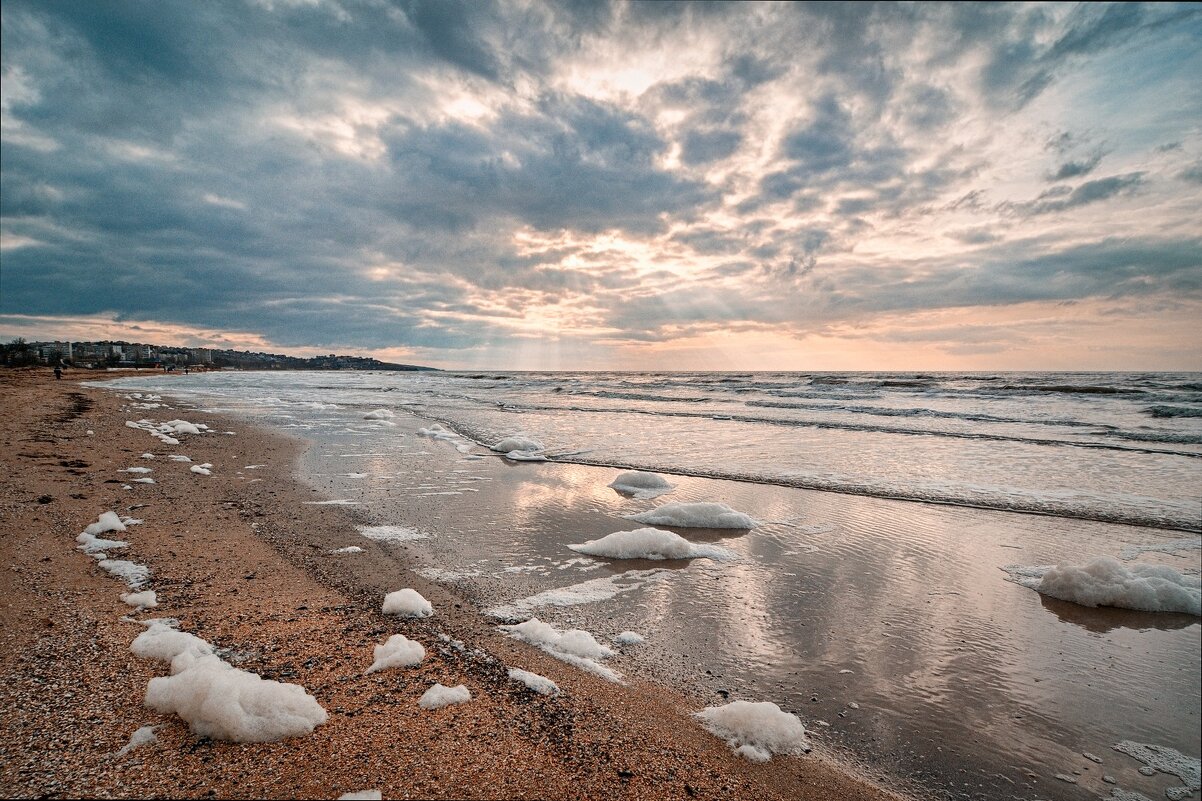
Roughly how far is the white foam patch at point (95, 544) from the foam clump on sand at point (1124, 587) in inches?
365

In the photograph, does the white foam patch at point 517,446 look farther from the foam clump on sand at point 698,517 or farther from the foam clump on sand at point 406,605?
the foam clump on sand at point 406,605

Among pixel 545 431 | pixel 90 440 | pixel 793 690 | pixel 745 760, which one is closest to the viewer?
pixel 745 760

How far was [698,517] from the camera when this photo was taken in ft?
23.0

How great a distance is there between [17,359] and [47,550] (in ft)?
356

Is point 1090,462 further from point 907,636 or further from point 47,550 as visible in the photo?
point 47,550

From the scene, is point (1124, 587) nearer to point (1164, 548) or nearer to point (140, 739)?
point (1164, 548)

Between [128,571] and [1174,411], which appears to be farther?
[1174,411]

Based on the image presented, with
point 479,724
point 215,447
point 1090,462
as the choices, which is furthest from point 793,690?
point 215,447

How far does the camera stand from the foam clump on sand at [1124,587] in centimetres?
443

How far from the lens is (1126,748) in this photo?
2848mm

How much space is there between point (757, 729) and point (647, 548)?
9.70 feet

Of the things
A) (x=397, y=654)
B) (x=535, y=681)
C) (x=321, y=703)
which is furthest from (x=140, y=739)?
(x=535, y=681)

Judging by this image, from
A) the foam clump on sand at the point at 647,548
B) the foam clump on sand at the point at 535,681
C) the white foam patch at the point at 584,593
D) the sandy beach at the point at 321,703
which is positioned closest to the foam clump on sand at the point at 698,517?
the foam clump on sand at the point at 647,548

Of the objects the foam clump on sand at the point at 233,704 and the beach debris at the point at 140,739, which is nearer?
the beach debris at the point at 140,739
